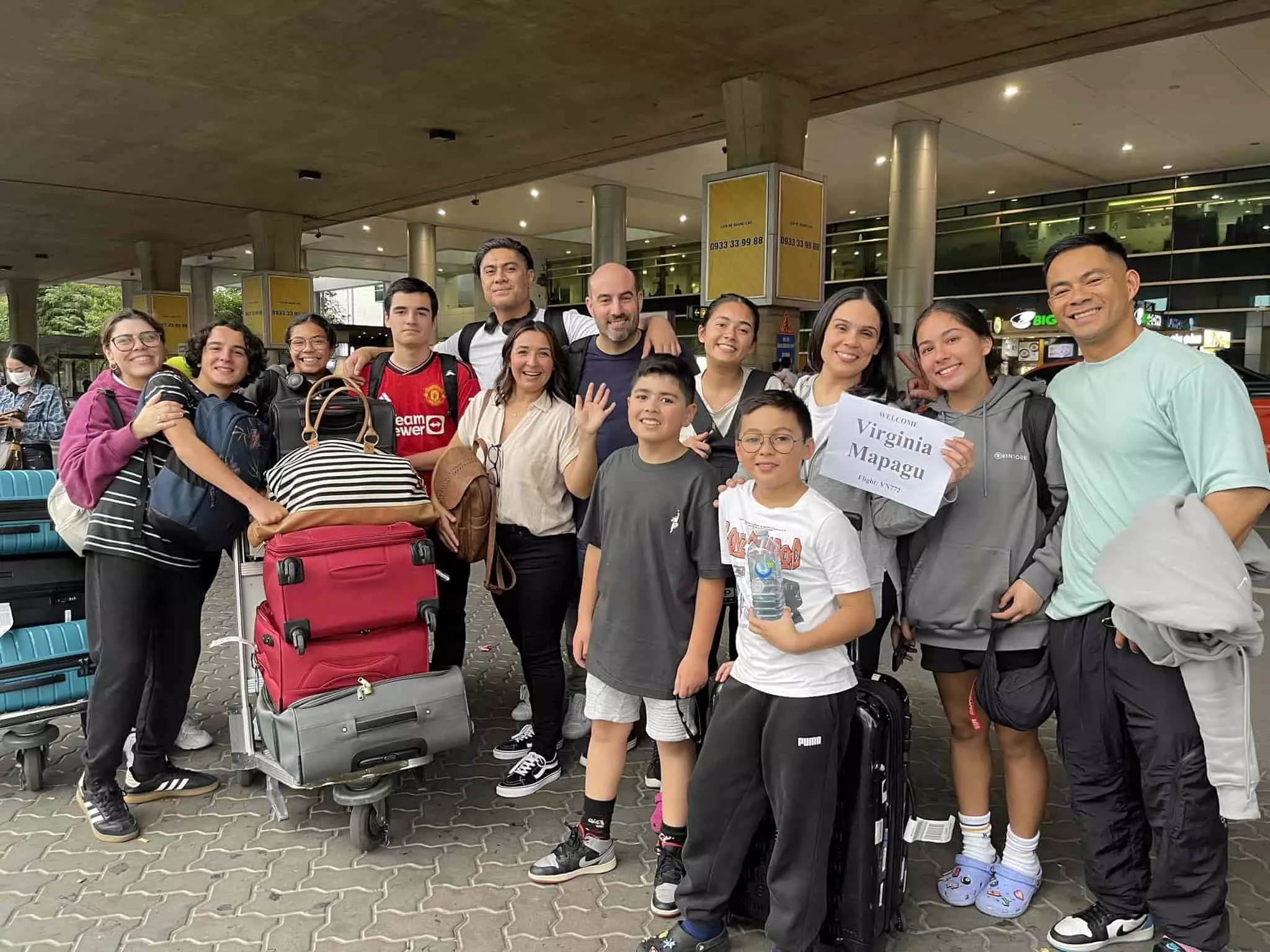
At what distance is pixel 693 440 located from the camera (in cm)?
289

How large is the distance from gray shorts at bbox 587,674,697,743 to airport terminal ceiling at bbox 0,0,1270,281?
7150 mm

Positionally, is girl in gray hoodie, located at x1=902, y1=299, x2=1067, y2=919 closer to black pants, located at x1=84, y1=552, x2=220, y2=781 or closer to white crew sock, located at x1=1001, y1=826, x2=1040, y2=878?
white crew sock, located at x1=1001, y1=826, x2=1040, y2=878

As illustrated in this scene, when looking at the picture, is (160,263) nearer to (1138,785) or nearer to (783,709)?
(783,709)

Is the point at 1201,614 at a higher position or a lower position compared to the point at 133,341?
lower

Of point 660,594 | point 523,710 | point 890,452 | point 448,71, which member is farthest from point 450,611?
point 448,71

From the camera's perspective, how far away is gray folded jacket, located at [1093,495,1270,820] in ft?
6.75

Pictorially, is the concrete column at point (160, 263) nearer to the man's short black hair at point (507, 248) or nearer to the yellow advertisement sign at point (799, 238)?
the yellow advertisement sign at point (799, 238)

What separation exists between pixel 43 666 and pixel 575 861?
2.38 meters

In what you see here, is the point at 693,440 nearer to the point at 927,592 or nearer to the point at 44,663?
the point at 927,592

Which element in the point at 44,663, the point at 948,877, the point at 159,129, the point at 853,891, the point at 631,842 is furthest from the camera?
the point at 159,129

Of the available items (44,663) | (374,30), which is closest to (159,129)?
(374,30)

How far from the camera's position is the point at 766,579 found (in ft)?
7.44

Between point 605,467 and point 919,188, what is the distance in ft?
46.0

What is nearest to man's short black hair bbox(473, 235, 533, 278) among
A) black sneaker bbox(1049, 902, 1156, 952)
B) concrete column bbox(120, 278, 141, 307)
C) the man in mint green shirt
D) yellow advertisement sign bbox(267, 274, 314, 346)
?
the man in mint green shirt
